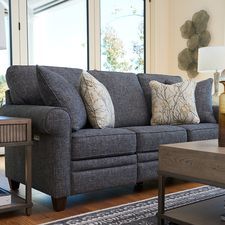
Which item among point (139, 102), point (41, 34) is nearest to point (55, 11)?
point (41, 34)

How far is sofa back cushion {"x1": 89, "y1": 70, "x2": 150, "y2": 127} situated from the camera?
2941 millimetres

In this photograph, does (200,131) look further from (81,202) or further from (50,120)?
(50,120)

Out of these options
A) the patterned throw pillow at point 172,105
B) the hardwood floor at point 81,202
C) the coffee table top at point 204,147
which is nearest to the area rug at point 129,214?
the hardwood floor at point 81,202

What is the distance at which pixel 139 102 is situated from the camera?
3121 millimetres

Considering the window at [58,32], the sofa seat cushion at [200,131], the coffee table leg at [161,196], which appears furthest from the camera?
the window at [58,32]

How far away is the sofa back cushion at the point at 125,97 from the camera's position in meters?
2.94

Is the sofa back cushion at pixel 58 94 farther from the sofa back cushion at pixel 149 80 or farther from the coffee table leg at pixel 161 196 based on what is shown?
the sofa back cushion at pixel 149 80

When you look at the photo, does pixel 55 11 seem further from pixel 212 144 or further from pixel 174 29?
pixel 212 144

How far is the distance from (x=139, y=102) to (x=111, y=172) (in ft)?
3.12

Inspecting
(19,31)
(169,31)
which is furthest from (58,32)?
(169,31)

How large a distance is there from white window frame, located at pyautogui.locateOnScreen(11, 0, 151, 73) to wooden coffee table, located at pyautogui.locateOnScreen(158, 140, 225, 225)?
3.03m

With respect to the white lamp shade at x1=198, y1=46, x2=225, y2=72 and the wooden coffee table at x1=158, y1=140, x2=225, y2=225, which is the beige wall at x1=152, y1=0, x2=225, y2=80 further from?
the wooden coffee table at x1=158, y1=140, x2=225, y2=225

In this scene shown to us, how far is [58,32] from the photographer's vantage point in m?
4.71

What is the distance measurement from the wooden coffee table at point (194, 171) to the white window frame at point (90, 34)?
303 centimetres
